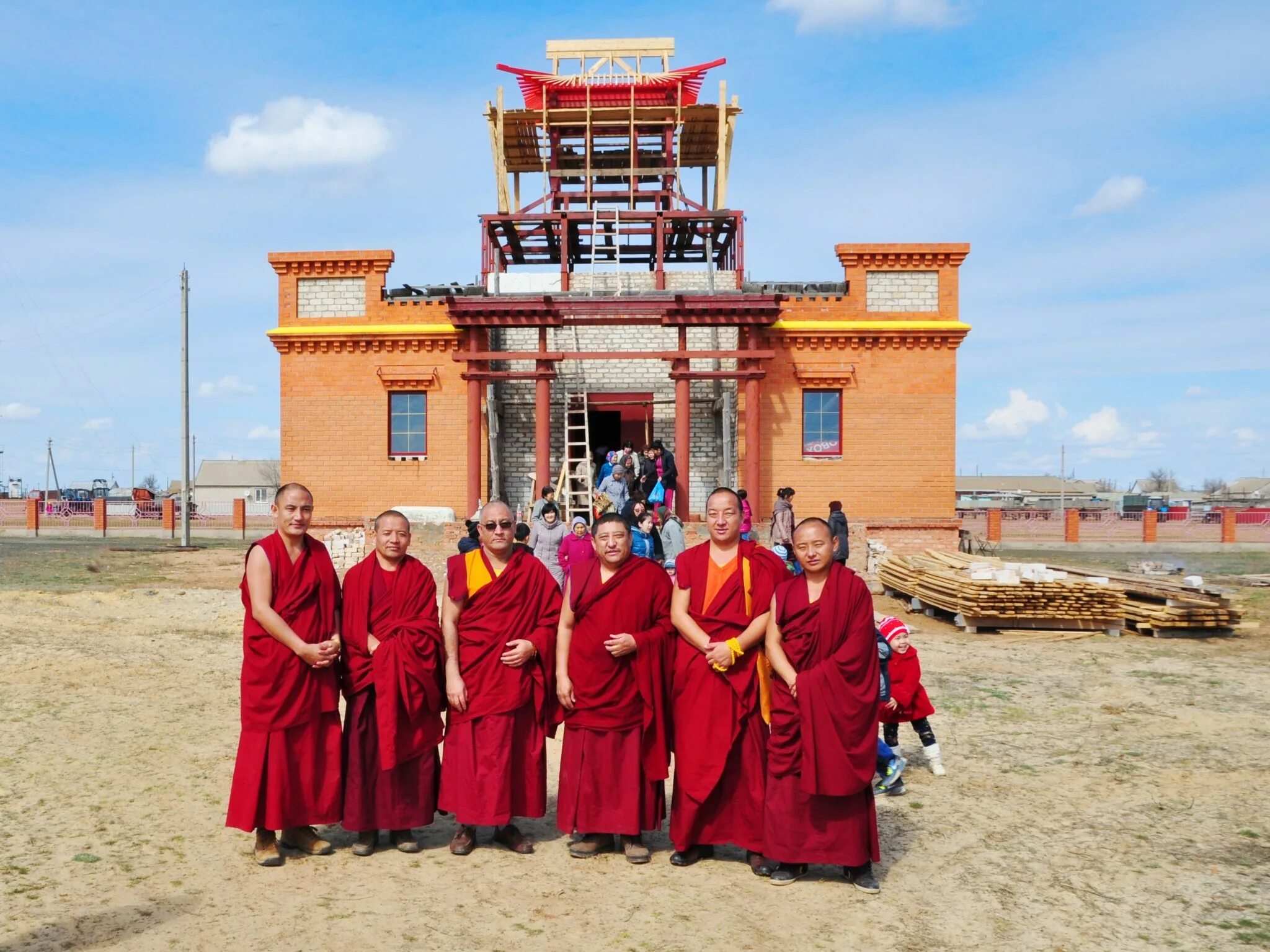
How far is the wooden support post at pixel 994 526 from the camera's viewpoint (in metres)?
28.2

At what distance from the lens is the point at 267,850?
4.76m

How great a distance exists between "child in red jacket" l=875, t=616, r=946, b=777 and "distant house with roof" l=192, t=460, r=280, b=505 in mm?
62662

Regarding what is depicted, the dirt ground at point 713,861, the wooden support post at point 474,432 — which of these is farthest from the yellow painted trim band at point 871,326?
the dirt ground at point 713,861

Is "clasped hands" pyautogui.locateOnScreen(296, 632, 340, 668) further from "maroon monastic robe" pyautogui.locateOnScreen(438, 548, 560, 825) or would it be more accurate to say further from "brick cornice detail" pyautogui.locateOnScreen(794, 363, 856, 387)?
"brick cornice detail" pyautogui.locateOnScreen(794, 363, 856, 387)

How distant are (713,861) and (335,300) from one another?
15943 mm

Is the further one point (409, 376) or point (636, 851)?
point (409, 376)

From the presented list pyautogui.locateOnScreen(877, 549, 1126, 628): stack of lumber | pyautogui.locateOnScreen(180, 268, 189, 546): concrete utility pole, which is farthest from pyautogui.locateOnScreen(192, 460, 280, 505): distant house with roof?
pyautogui.locateOnScreen(877, 549, 1126, 628): stack of lumber

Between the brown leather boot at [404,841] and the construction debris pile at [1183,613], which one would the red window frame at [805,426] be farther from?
the brown leather boot at [404,841]

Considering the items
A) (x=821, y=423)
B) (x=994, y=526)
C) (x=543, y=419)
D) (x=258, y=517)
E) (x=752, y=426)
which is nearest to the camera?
(x=543, y=419)

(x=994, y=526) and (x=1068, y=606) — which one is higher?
(x=994, y=526)

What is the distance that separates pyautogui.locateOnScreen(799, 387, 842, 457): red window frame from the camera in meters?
18.0

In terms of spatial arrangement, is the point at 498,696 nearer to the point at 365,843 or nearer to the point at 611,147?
the point at 365,843

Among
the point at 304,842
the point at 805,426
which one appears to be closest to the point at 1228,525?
the point at 805,426

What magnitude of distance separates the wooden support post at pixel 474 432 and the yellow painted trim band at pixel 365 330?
831 millimetres
